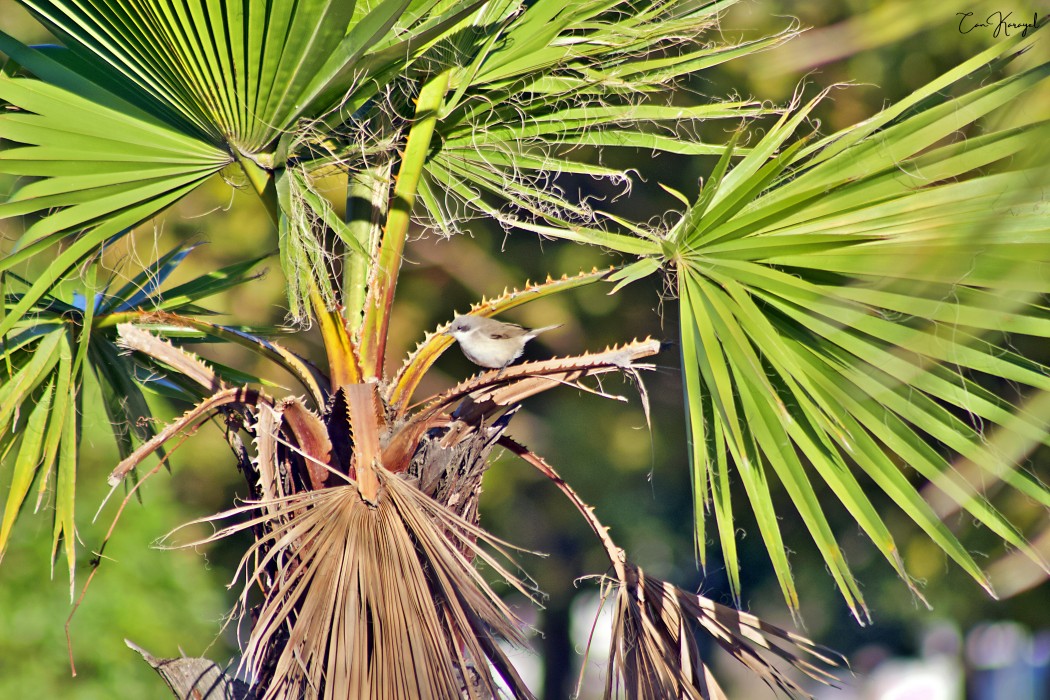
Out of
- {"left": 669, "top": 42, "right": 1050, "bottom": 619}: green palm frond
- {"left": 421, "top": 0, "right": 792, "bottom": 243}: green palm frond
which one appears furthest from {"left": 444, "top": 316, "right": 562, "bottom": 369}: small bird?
{"left": 669, "top": 42, "right": 1050, "bottom": 619}: green palm frond

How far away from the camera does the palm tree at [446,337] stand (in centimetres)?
214

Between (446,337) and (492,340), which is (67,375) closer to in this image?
(446,337)

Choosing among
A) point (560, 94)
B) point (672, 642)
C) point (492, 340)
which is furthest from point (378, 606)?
point (560, 94)

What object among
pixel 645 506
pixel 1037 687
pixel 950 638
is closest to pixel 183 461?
pixel 645 506

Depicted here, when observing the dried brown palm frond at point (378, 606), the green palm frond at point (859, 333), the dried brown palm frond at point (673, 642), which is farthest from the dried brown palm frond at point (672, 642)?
the dried brown palm frond at point (378, 606)

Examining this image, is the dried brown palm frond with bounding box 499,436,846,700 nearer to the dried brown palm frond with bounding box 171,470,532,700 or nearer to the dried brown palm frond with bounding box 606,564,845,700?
the dried brown palm frond with bounding box 606,564,845,700

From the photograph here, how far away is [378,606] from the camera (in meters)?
2.18

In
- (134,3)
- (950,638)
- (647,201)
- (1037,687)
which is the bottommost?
(1037,687)

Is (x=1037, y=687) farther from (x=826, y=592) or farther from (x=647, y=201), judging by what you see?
(x=647, y=201)

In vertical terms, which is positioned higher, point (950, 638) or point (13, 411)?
point (13, 411)

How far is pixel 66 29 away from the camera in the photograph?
7.50ft

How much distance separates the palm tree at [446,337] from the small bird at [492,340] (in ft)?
1.58

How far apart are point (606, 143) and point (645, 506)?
13.6 feet

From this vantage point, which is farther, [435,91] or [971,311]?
[435,91]
